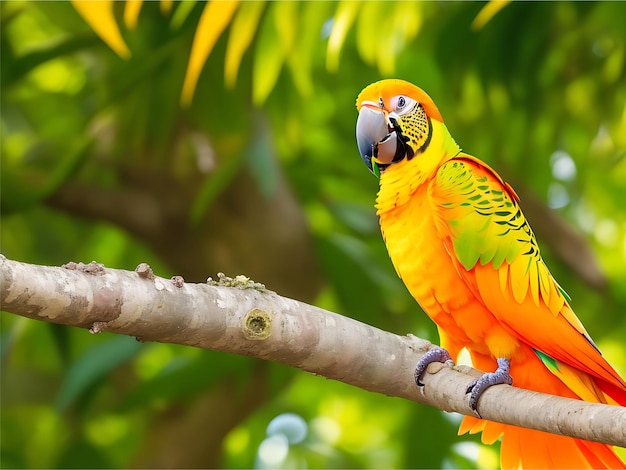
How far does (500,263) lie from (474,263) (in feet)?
0.13

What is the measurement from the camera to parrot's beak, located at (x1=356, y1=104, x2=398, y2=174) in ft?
3.23

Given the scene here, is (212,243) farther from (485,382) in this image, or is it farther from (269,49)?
(485,382)

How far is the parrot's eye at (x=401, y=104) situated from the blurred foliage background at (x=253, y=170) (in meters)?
1.05

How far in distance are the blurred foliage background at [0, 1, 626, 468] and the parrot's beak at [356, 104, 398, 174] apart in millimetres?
1023

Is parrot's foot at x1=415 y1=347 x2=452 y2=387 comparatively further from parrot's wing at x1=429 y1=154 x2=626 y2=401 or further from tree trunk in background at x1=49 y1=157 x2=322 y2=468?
tree trunk in background at x1=49 y1=157 x2=322 y2=468

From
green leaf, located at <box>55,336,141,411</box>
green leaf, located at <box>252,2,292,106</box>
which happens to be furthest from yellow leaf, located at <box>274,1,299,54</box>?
green leaf, located at <box>55,336,141,411</box>

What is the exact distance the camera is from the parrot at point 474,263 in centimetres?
103

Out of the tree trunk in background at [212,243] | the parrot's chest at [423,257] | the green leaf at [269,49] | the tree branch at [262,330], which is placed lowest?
the tree branch at [262,330]

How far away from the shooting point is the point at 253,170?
6.90 feet

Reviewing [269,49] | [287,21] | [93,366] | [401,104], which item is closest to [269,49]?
[269,49]

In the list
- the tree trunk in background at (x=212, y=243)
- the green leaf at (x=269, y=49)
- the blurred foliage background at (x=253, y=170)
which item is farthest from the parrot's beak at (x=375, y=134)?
the tree trunk in background at (x=212, y=243)

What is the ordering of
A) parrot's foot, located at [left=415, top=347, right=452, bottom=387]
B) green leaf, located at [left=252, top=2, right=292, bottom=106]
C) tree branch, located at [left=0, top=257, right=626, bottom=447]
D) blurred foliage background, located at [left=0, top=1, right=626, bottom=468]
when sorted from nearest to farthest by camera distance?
tree branch, located at [left=0, top=257, right=626, bottom=447] < parrot's foot, located at [left=415, top=347, right=452, bottom=387] < green leaf, located at [left=252, top=2, right=292, bottom=106] < blurred foliage background, located at [left=0, top=1, right=626, bottom=468]

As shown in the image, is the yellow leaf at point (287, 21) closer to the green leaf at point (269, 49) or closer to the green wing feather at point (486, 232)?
the green leaf at point (269, 49)

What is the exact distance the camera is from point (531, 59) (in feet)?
7.25
